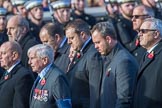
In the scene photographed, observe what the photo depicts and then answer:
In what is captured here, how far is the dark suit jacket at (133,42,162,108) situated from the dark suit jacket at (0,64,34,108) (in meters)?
1.42

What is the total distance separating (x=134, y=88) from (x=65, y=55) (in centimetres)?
210

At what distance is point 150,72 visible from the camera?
7.14 m

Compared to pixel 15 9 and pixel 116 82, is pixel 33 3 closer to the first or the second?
pixel 15 9

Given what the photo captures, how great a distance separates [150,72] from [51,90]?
3.61ft

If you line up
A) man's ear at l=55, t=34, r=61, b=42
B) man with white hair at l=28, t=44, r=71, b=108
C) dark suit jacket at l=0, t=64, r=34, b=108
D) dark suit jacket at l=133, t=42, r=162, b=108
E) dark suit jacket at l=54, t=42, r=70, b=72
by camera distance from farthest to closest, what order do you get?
1. man's ear at l=55, t=34, r=61, b=42
2. dark suit jacket at l=54, t=42, r=70, b=72
3. dark suit jacket at l=0, t=64, r=34, b=108
4. man with white hair at l=28, t=44, r=71, b=108
5. dark suit jacket at l=133, t=42, r=162, b=108

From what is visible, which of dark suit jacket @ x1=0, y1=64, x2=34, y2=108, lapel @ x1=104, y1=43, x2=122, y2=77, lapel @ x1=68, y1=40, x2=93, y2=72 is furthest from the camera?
lapel @ x1=68, y1=40, x2=93, y2=72

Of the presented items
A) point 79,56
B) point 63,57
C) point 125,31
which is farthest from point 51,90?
point 125,31

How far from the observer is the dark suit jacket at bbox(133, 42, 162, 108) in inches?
276

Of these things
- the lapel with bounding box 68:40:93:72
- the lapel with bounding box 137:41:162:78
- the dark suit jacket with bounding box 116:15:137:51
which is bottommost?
the dark suit jacket with bounding box 116:15:137:51

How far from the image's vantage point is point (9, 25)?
10.3m

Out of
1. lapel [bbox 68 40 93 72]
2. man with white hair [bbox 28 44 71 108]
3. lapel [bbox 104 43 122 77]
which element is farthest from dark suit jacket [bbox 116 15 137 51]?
man with white hair [bbox 28 44 71 108]

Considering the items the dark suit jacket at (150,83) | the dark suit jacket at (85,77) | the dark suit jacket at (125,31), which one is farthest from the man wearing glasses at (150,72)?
the dark suit jacket at (125,31)

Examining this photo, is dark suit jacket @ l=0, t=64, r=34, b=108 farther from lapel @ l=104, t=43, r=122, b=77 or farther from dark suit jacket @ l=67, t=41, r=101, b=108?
lapel @ l=104, t=43, r=122, b=77

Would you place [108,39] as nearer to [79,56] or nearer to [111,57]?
[111,57]
